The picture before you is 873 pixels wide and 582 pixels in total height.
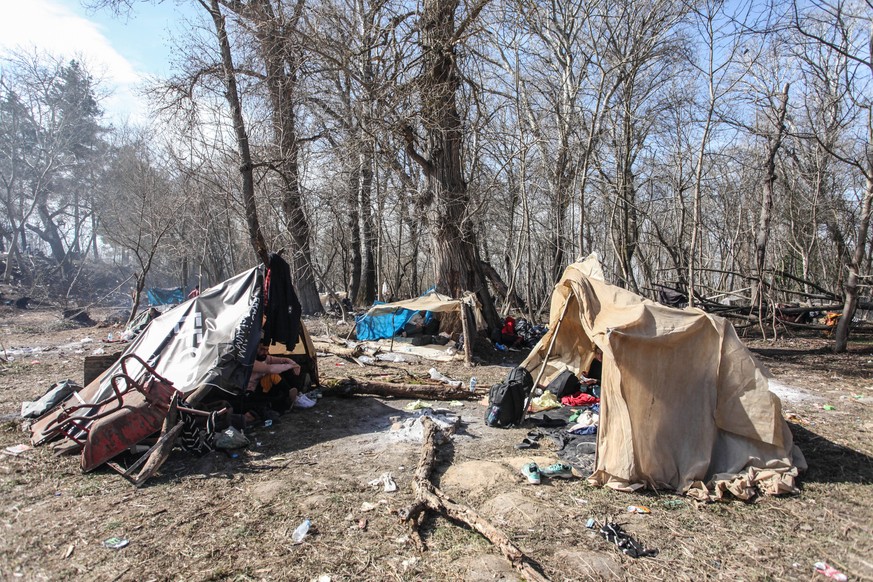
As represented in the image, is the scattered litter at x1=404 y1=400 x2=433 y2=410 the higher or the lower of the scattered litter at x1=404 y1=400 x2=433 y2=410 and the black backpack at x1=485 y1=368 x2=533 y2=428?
the lower

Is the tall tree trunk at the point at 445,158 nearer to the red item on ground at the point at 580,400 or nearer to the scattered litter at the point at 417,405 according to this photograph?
the scattered litter at the point at 417,405

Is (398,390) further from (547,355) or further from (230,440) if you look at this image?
(230,440)

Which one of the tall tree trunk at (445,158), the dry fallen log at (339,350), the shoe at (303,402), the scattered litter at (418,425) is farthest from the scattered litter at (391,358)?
the scattered litter at (418,425)

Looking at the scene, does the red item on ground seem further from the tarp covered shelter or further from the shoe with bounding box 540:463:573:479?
the tarp covered shelter

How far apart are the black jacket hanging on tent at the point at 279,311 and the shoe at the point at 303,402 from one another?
0.80 meters

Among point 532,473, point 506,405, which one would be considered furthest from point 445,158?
point 532,473

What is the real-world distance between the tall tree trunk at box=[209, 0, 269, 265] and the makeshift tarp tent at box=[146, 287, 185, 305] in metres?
13.7

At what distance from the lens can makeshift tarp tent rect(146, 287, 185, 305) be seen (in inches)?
921

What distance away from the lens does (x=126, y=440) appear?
457 centimetres

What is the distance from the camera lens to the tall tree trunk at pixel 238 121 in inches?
449

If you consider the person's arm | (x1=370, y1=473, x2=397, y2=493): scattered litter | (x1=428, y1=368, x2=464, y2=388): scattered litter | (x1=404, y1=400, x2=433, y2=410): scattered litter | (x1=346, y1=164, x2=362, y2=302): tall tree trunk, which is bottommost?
(x1=370, y1=473, x2=397, y2=493): scattered litter

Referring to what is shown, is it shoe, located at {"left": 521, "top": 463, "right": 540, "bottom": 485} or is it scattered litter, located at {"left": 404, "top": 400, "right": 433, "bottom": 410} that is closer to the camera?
shoe, located at {"left": 521, "top": 463, "right": 540, "bottom": 485}

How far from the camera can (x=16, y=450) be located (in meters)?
4.90

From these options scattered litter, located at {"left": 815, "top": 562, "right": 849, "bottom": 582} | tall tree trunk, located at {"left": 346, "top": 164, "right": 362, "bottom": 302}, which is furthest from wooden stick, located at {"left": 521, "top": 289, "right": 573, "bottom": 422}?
tall tree trunk, located at {"left": 346, "top": 164, "right": 362, "bottom": 302}
